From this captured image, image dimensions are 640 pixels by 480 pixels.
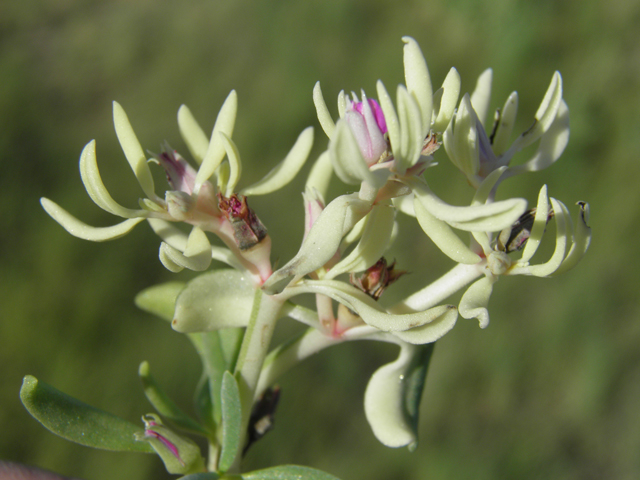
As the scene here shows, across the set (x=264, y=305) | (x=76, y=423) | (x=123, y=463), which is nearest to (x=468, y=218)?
(x=264, y=305)

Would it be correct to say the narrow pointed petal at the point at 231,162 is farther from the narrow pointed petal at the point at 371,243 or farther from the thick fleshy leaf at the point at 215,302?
the narrow pointed petal at the point at 371,243

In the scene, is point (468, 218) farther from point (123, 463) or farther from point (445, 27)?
point (445, 27)

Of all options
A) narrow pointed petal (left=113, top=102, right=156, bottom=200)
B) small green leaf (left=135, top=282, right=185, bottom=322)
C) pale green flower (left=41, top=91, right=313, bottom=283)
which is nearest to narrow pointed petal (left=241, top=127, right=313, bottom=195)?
pale green flower (left=41, top=91, right=313, bottom=283)

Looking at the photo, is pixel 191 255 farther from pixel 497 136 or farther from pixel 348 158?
pixel 497 136

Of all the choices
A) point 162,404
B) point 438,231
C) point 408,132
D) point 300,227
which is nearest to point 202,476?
point 162,404

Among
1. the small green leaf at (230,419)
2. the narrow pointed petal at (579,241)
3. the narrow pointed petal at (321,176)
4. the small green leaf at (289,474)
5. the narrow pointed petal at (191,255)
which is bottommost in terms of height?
the small green leaf at (289,474)

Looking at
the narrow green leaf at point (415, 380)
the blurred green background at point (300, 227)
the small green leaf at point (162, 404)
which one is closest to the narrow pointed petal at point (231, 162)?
the small green leaf at point (162, 404)
